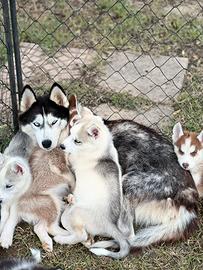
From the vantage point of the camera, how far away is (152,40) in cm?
603

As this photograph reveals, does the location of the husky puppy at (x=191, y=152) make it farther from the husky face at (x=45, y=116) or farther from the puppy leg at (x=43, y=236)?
the puppy leg at (x=43, y=236)

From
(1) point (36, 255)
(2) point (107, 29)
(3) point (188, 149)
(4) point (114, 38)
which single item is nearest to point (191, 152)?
(3) point (188, 149)

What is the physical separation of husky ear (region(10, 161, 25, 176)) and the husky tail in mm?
809

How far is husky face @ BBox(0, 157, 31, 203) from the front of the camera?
3912 millimetres

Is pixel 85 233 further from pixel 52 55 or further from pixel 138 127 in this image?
pixel 52 55

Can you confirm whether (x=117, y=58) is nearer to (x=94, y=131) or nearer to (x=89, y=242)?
(x=94, y=131)

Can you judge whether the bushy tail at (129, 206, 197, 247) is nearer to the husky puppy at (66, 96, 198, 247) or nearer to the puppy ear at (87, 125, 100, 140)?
the husky puppy at (66, 96, 198, 247)

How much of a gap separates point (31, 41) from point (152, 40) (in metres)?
1.16

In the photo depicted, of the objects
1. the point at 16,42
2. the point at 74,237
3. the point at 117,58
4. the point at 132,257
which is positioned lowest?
the point at 132,257

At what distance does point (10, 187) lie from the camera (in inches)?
154

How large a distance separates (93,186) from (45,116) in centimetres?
65

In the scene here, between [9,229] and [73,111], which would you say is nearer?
Result: [9,229]

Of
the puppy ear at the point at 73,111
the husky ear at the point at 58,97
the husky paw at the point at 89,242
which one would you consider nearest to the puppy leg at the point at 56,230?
the husky paw at the point at 89,242

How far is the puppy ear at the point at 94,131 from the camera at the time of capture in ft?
13.1
